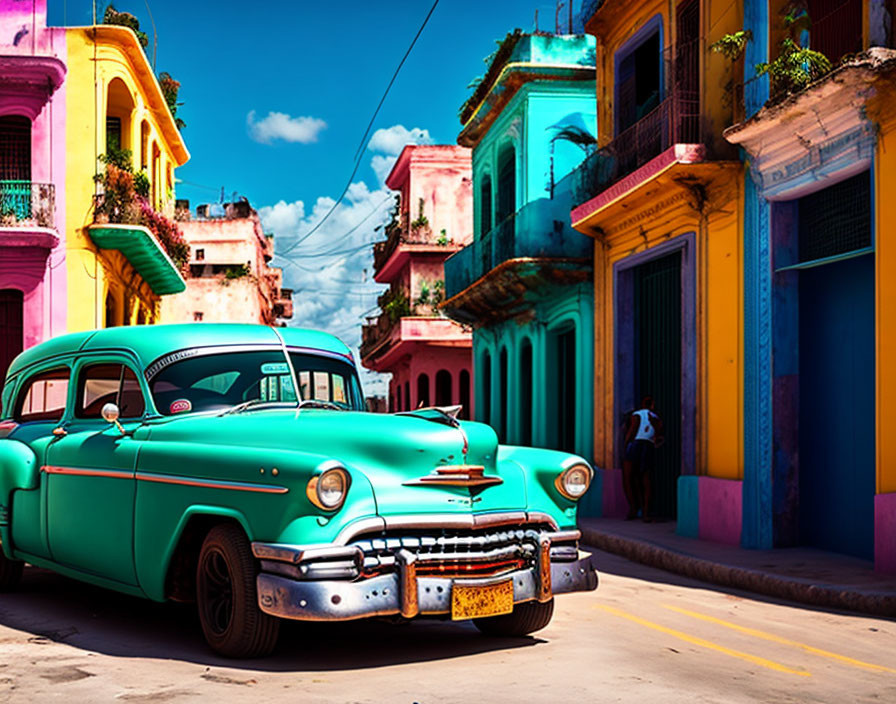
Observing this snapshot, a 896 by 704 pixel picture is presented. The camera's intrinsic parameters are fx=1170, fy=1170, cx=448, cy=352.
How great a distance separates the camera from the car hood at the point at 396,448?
5.43 meters

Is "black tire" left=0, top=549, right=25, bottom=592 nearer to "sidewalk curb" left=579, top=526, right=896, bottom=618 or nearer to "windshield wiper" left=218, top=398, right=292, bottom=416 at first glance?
"windshield wiper" left=218, top=398, right=292, bottom=416

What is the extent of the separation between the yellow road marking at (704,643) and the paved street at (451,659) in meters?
0.01

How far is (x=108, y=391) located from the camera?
7.02 meters

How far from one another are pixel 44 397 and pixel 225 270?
3924 centimetres

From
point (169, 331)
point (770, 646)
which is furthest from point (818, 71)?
point (169, 331)

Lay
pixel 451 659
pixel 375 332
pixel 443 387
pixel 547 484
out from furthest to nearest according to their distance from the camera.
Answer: pixel 375 332 < pixel 443 387 < pixel 547 484 < pixel 451 659

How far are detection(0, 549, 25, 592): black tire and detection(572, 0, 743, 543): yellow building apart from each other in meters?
7.12

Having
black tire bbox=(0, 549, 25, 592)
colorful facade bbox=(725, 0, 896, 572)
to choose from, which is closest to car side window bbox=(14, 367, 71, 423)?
black tire bbox=(0, 549, 25, 592)

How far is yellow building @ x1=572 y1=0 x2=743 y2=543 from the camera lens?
1256 cm

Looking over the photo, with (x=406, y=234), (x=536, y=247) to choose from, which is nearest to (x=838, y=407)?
(x=536, y=247)

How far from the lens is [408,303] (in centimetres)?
3512

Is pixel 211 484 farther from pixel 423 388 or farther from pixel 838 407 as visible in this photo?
pixel 423 388

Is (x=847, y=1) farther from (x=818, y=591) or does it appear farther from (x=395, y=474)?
(x=395, y=474)

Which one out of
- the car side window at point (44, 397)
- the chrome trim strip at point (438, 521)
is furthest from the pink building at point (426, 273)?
the chrome trim strip at point (438, 521)
